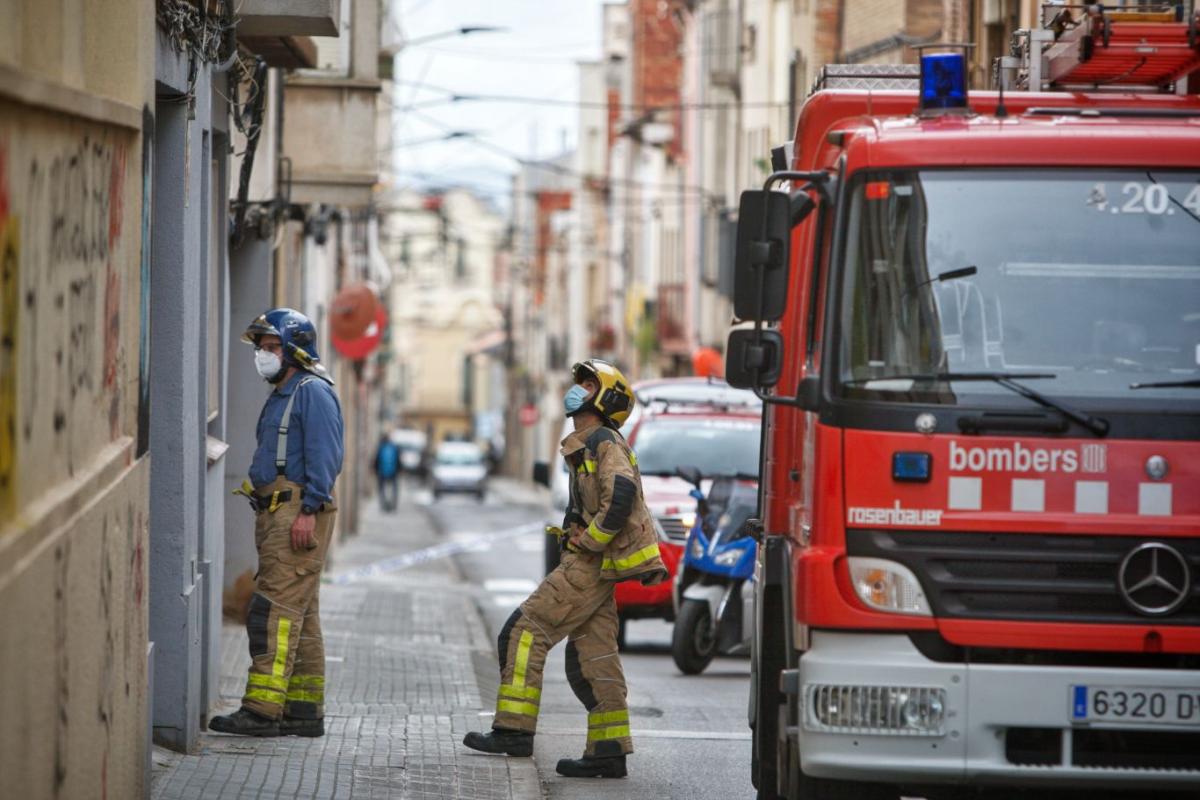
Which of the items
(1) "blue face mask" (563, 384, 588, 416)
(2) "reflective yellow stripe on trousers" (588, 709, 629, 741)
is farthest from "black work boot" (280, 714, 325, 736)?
(1) "blue face mask" (563, 384, 588, 416)

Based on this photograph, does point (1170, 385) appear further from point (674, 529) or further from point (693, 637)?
point (674, 529)

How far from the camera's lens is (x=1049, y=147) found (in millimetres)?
7730

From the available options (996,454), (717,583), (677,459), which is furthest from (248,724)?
(677,459)

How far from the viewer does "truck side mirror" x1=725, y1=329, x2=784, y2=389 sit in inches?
310

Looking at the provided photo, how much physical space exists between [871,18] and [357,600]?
13211 millimetres

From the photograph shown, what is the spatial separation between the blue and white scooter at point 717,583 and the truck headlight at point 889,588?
7654 millimetres

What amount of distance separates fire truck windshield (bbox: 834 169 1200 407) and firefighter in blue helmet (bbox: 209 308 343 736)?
154 inches

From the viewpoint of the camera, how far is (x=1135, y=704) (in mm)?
7293

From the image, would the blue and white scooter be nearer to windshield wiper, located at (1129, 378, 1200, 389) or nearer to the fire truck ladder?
the fire truck ladder

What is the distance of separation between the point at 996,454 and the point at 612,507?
3.16 meters

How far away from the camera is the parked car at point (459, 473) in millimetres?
68062

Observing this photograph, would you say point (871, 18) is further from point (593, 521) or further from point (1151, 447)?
point (1151, 447)

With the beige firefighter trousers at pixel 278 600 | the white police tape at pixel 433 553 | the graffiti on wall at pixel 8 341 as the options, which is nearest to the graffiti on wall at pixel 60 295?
the graffiti on wall at pixel 8 341

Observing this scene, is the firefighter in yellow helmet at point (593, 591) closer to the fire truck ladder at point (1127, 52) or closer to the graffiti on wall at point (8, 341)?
the fire truck ladder at point (1127, 52)
